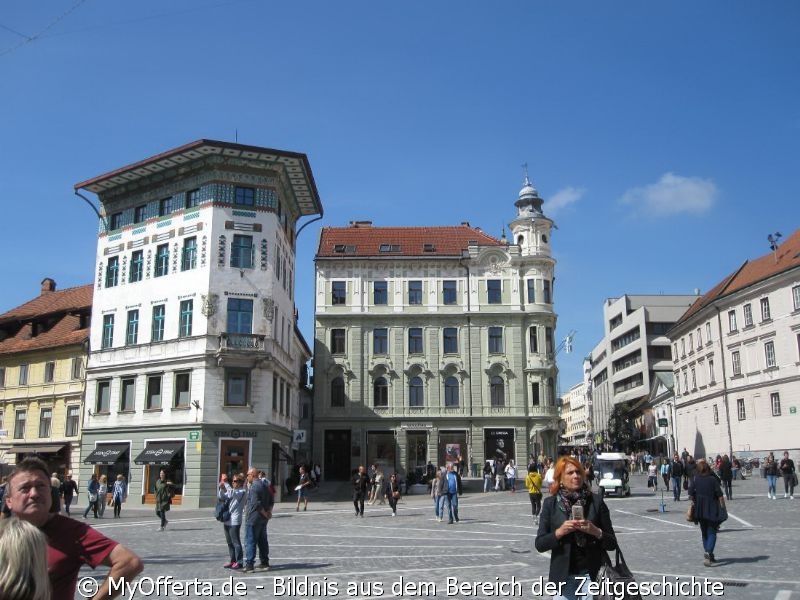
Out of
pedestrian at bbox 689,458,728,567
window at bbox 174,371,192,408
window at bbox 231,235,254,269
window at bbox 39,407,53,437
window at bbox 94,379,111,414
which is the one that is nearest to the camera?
pedestrian at bbox 689,458,728,567

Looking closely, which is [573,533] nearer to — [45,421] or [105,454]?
[105,454]

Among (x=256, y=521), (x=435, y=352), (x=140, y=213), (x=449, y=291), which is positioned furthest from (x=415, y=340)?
(x=256, y=521)

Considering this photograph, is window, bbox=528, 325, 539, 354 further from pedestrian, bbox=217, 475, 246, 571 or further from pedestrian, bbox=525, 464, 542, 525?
pedestrian, bbox=217, 475, 246, 571

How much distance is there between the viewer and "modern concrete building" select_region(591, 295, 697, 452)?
87.8m

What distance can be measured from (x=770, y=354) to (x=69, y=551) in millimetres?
52522

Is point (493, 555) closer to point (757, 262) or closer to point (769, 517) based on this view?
point (769, 517)

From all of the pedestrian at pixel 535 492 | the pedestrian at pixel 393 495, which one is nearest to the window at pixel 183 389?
the pedestrian at pixel 393 495

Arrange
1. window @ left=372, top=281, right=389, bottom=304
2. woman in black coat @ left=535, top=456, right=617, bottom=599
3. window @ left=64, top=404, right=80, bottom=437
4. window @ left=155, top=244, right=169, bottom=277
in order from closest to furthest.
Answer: woman in black coat @ left=535, top=456, right=617, bottom=599 < window @ left=155, top=244, right=169, bottom=277 < window @ left=64, top=404, right=80, bottom=437 < window @ left=372, top=281, right=389, bottom=304

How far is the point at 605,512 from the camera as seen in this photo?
20.5ft

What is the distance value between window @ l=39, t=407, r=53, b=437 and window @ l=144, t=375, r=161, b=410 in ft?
35.2

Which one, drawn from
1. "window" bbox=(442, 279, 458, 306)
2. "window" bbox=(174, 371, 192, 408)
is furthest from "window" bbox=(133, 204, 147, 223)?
"window" bbox=(442, 279, 458, 306)

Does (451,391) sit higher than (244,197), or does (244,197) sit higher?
(244,197)

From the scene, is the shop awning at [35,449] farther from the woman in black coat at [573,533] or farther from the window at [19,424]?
the woman in black coat at [573,533]

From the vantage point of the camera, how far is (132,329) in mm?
40031
